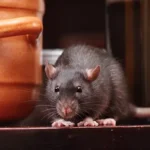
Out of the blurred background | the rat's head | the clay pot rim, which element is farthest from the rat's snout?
the blurred background

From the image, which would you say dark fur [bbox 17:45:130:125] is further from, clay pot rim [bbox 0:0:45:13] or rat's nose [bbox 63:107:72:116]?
clay pot rim [bbox 0:0:45:13]

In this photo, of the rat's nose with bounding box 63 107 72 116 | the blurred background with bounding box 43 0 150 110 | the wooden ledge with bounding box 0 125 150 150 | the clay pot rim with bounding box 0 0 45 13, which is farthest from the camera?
the blurred background with bounding box 43 0 150 110

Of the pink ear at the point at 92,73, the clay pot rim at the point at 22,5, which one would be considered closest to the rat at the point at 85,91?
the pink ear at the point at 92,73

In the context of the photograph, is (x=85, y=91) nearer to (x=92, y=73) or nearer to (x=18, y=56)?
(x=92, y=73)

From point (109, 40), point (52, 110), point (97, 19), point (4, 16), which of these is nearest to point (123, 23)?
point (109, 40)

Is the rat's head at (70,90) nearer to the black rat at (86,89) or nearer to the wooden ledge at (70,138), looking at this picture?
the black rat at (86,89)
